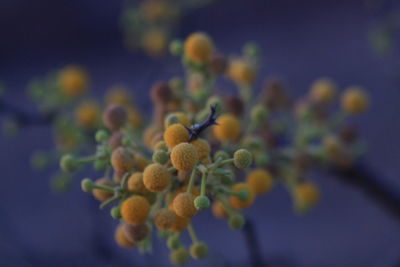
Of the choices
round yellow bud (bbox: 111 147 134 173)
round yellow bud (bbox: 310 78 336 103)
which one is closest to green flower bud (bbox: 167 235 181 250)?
round yellow bud (bbox: 111 147 134 173)

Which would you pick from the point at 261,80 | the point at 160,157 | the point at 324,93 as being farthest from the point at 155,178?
the point at 261,80

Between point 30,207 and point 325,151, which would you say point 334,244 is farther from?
point 30,207

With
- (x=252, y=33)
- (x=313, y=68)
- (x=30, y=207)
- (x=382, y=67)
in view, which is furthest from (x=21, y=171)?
(x=382, y=67)

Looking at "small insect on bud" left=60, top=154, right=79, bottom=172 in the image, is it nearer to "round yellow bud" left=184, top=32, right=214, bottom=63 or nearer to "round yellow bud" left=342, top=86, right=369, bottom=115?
"round yellow bud" left=184, top=32, right=214, bottom=63

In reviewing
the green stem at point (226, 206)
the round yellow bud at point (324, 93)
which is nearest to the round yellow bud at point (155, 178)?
the green stem at point (226, 206)

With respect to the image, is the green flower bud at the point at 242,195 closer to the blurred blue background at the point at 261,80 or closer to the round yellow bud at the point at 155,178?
the round yellow bud at the point at 155,178

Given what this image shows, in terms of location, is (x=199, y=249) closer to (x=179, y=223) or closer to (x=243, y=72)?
(x=179, y=223)
